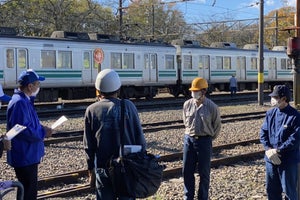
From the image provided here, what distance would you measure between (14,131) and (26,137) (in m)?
0.35

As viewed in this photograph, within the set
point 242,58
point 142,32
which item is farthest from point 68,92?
point 142,32

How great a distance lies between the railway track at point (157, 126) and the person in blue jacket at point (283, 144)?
766 cm

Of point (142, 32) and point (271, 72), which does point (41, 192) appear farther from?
point (142, 32)

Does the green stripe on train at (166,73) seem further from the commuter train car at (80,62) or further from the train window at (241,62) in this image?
the train window at (241,62)

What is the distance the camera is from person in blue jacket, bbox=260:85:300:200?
17.9 feet

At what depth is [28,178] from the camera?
515 cm

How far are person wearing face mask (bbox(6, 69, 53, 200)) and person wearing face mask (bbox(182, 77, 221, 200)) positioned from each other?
2.14m

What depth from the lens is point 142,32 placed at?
52000 millimetres

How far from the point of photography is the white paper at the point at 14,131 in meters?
4.64

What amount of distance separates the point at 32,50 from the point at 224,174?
1521cm

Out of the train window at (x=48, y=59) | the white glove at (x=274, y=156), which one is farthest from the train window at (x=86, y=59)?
the white glove at (x=274, y=156)

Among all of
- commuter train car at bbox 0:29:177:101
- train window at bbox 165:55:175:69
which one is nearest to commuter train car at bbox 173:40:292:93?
train window at bbox 165:55:175:69

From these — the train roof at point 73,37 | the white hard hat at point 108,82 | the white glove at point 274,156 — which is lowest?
the white glove at point 274,156

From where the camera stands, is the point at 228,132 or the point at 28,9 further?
the point at 28,9
